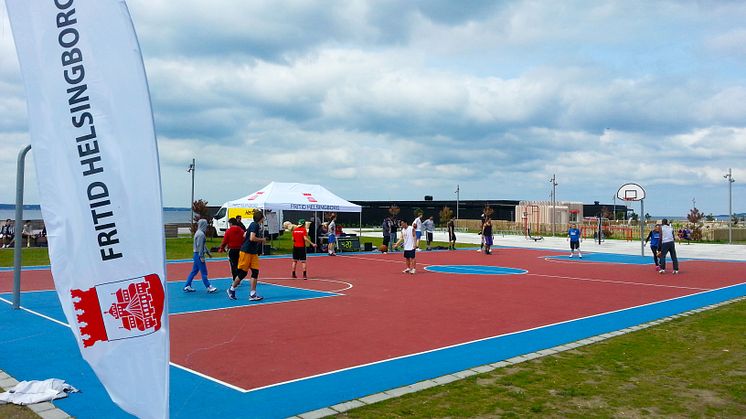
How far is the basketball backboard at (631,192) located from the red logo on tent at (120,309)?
101 ft

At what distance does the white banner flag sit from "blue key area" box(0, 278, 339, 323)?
24.4 feet

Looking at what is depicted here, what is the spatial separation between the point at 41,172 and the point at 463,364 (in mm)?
5538

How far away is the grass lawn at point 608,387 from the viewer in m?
5.76

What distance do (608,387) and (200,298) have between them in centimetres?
925

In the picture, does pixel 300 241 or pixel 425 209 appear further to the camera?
pixel 425 209

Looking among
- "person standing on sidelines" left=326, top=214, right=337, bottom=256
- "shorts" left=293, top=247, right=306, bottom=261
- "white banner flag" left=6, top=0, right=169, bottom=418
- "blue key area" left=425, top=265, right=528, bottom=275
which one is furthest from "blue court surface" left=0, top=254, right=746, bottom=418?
"person standing on sidelines" left=326, top=214, right=337, bottom=256

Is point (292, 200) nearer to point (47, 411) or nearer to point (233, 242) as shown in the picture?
point (233, 242)

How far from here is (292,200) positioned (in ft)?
87.0

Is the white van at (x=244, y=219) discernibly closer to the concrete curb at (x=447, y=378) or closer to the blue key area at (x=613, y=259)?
the blue key area at (x=613, y=259)

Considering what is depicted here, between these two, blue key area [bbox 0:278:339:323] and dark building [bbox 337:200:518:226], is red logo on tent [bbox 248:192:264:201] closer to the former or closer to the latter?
blue key area [bbox 0:278:339:323]

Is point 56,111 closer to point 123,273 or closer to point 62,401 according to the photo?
point 123,273

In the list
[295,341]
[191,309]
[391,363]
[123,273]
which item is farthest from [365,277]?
[123,273]

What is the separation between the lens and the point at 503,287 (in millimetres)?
15789

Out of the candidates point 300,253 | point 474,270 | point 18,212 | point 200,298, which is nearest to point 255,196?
point 300,253
